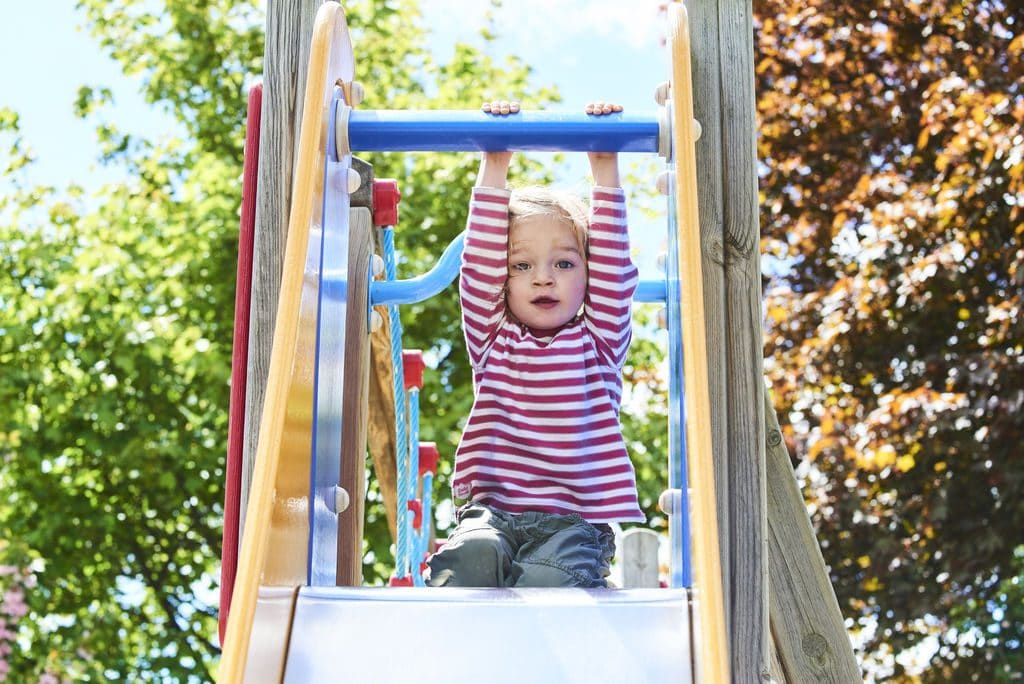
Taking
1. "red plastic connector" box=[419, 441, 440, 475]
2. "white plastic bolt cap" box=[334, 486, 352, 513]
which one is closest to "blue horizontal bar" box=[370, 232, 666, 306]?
"white plastic bolt cap" box=[334, 486, 352, 513]

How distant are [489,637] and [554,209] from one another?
1131 mm

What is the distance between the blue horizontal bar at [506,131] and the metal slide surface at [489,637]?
2.65ft

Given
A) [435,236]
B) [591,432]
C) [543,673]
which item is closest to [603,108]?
[591,432]

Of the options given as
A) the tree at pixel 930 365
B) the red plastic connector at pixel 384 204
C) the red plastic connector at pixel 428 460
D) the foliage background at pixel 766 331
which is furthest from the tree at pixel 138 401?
the red plastic connector at pixel 384 204

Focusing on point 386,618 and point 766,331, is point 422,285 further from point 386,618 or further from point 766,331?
point 766,331

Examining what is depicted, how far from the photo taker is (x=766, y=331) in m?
7.68

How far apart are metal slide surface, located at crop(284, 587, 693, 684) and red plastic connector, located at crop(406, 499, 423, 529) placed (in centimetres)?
186

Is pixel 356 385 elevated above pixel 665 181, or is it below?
below

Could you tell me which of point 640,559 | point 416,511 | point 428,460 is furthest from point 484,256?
point 640,559

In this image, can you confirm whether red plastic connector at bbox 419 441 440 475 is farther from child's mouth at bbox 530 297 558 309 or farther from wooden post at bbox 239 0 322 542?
wooden post at bbox 239 0 322 542

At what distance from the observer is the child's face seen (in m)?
2.78

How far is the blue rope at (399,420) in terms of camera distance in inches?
131

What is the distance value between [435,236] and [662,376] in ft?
6.11

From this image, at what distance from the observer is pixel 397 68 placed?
10.2 meters
